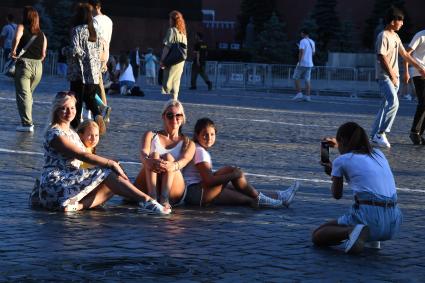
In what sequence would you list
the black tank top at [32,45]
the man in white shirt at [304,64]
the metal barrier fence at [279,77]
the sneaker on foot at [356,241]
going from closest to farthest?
the sneaker on foot at [356,241]
the black tank top at [32,45]
the man in white shirt at [304,64]
the metal barrier fence at [279,77]

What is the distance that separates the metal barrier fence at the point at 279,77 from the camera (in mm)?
31891

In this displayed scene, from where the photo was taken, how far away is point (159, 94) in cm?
2669

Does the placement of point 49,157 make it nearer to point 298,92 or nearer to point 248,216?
point 248,216

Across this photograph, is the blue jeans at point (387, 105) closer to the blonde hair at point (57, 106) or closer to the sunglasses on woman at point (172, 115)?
the sunglasses on woman at point (172, 115)

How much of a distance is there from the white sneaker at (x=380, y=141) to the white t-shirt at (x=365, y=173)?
7.49 m

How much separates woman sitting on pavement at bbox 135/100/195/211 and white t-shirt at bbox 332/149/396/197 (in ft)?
5.89

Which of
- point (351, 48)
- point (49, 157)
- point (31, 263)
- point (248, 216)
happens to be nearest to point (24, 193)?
point (49, 157)

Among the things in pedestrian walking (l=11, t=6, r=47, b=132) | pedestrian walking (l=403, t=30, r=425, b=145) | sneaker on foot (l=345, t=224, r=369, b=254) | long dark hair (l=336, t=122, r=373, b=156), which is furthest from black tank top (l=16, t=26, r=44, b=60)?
sneaker on foot (l=345, t=224, r=369, b=254)

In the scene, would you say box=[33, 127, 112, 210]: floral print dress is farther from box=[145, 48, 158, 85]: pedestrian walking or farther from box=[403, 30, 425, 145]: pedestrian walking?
box=[145, 48, 158, 85]: pedestrian walking

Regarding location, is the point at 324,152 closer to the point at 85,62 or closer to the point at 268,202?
the point at 268,202

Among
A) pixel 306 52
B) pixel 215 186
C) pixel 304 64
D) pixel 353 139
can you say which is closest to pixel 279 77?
pixel 306 52

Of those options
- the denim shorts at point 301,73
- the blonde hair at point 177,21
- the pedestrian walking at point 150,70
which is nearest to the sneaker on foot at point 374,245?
the blonde hair at point 177,21

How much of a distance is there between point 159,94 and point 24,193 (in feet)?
56.8

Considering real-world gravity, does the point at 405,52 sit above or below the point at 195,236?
above
